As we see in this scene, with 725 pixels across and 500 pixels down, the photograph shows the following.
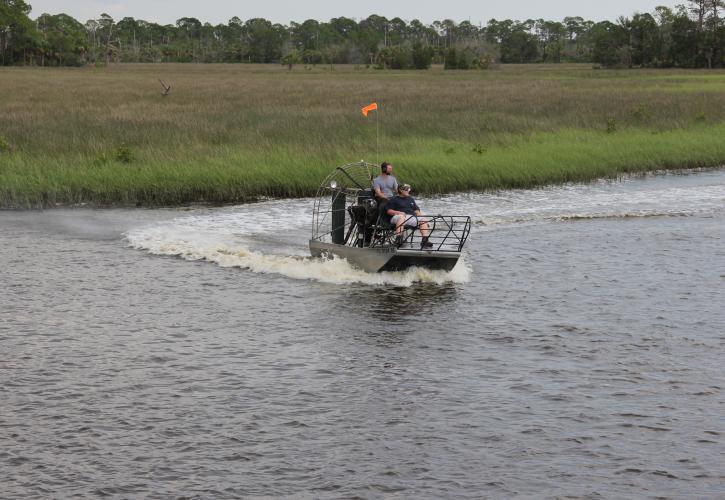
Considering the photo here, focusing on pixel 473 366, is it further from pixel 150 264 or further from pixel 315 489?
pixel 150 264

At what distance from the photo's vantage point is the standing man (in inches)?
903

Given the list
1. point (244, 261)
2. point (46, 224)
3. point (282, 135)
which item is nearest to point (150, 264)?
point (244, 261)

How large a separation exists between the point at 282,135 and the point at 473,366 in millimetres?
27176

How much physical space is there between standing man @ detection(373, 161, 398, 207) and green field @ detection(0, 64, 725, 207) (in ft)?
40.9

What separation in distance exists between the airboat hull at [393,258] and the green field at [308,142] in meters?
12.8

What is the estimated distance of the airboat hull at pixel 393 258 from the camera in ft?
70.9

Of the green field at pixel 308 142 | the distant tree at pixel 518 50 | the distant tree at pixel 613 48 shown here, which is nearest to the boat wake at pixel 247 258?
the green field at pixel 308 142

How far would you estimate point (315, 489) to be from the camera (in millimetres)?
12320

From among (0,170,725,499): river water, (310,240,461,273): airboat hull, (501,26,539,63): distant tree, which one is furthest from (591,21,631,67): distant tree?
(310,240,461,273): airboat hull

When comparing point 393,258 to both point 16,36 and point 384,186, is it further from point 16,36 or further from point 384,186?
point 16,36

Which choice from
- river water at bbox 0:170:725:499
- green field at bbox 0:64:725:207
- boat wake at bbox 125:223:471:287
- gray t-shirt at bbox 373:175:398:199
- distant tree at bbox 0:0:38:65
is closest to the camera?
river water at bbox 0:170:725:499

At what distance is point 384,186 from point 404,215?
1.24 m

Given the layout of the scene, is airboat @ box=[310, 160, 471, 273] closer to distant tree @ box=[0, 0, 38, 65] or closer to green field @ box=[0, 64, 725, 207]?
green field @ box=[0, 64, 725, 207]

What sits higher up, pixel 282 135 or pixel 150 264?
pixel 282 135
